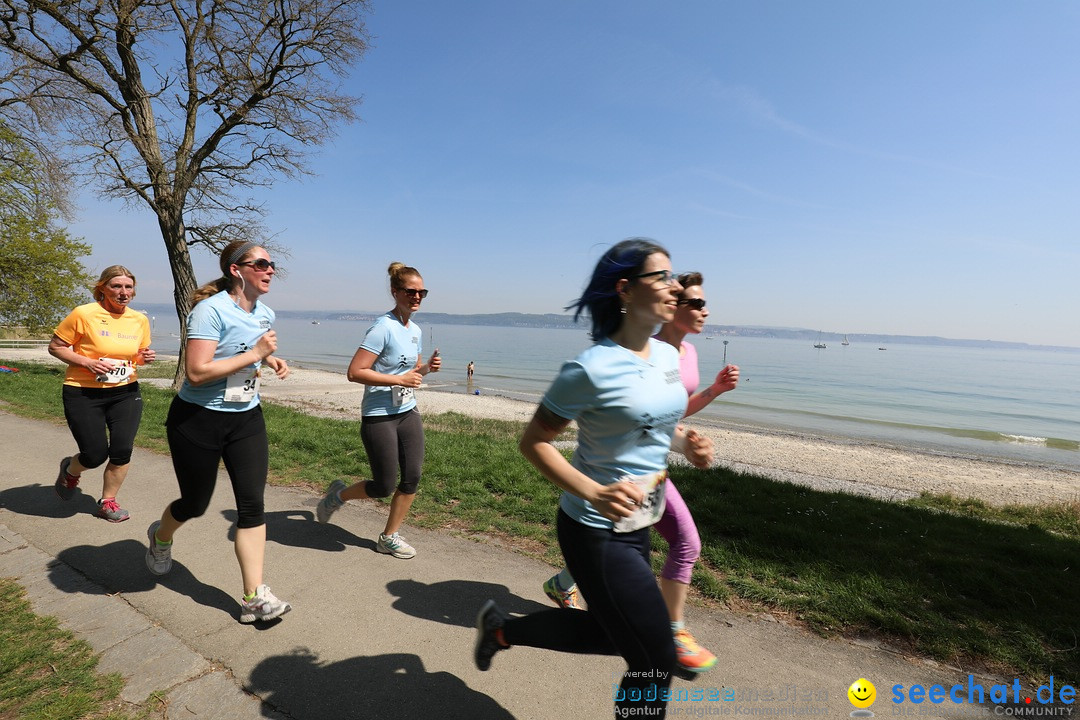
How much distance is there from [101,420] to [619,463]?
4.70 metres

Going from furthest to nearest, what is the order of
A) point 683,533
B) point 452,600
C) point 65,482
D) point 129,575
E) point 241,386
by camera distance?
point 65,482 < point 129,575 < point 452,600 < point 241,386 < point 683,533

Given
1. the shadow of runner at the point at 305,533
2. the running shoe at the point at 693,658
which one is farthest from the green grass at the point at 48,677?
the running shoe at the point at 693,658

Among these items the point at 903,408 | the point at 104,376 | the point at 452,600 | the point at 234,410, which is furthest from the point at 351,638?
the point at 903,408

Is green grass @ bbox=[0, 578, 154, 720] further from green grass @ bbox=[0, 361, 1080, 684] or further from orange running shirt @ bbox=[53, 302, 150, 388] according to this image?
green grass @ bbox=[0, 361, 1080, 684]

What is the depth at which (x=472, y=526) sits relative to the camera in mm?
4770

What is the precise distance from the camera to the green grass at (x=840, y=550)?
10.3 ft

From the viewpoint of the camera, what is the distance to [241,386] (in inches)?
121

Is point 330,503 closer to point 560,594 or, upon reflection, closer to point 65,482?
point 560,594

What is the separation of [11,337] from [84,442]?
4375cm

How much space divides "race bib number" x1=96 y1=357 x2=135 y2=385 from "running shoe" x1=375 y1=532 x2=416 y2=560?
263 centimetres

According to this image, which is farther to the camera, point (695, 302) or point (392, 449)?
point (392, 449)

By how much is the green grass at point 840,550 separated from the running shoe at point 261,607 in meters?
1.84

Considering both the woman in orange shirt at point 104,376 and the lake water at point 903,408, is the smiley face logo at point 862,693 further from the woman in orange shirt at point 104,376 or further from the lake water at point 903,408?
the lake water at point 903,408

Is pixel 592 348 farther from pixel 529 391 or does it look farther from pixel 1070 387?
pixel 1070 387
